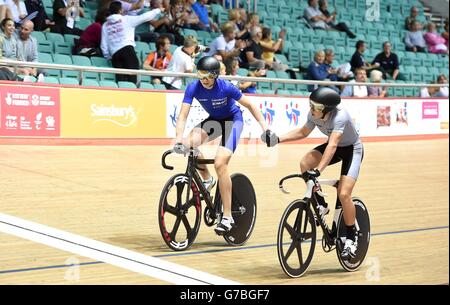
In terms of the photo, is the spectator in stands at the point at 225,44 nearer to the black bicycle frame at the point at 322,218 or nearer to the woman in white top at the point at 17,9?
the woman in white top at the point at 17,9

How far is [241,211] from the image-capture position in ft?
21.8

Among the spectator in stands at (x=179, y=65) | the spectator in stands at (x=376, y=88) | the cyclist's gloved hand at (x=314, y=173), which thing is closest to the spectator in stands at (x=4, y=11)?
the spectator in stands at (x=179, y=65)

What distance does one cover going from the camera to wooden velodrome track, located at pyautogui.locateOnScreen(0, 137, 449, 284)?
5.85m

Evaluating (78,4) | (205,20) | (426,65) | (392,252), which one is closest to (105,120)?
(78,4)

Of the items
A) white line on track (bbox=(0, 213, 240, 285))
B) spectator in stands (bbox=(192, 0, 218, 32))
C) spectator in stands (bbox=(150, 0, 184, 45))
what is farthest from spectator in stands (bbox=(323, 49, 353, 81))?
white line on track (bbox=(0, 213, 240, 285))

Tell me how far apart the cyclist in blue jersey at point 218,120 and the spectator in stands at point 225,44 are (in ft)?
20.5

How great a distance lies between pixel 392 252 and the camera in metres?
6.89

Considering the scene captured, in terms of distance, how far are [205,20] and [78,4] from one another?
245 centimetres

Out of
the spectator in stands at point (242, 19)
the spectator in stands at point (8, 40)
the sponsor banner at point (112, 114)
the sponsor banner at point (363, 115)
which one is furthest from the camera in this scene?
the spectator in stands at point (242, 19)

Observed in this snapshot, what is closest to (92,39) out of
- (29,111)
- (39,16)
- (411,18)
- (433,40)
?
(39,16)

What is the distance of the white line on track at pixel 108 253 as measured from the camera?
5539mm

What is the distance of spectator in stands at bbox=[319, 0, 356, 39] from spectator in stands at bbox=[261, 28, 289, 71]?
7.43 ft

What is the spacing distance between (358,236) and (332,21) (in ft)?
36.8
